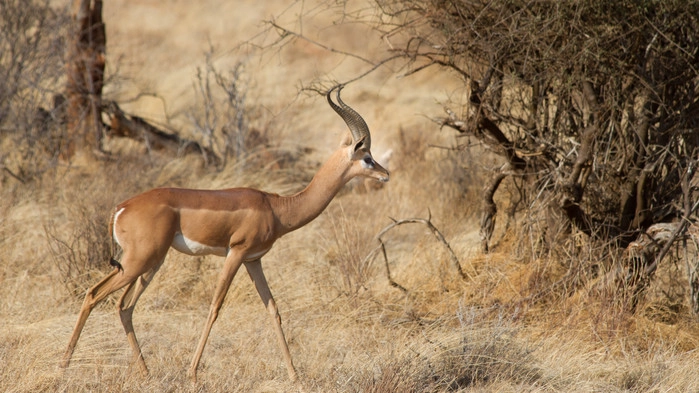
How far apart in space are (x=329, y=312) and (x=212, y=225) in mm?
2249

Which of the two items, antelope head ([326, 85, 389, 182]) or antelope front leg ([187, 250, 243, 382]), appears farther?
antelope head ([326, 85, 389, 182])

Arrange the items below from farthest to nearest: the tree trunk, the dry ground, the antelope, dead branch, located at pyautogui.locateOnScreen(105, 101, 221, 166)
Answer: dead branch, located at pyautogui.locateOnScreen(105, 101, 221, 166)
the tree trunk
the dry ground
the antelope

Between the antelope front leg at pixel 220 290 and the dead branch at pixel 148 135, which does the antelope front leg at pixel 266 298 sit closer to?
the antelope front leg at pixel 220 290

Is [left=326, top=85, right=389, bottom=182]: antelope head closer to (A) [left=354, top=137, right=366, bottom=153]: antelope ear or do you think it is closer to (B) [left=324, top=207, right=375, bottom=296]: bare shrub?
(A) [left=354, top=137, right=366, bottom=153]: antelope ear

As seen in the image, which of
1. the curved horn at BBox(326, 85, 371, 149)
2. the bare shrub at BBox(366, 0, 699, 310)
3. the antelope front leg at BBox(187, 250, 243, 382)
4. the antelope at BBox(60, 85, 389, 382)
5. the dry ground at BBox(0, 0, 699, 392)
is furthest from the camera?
the bare shrub at BBox(366, 0, 699, 310)

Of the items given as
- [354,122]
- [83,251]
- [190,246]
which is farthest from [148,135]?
[354,122]

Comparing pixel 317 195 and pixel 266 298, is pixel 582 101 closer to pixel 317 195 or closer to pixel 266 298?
pixel 317 195

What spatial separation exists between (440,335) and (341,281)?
1746mm

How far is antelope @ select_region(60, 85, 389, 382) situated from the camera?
16.7ft

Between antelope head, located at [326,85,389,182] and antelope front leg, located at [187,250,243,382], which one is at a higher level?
antelope head, located at [326,85,389,182]

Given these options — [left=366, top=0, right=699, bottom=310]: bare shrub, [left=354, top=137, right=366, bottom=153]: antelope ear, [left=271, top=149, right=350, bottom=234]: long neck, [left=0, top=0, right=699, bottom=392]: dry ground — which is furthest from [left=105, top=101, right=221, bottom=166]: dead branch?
[left=354, top=137, right=366, bottom=153]: antelope ear

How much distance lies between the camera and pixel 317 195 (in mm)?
5520

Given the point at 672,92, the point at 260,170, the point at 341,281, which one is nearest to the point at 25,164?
the point at 260,170

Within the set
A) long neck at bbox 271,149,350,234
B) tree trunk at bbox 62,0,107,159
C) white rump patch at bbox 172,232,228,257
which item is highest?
tree trunk at bbox 62,0,107,159
